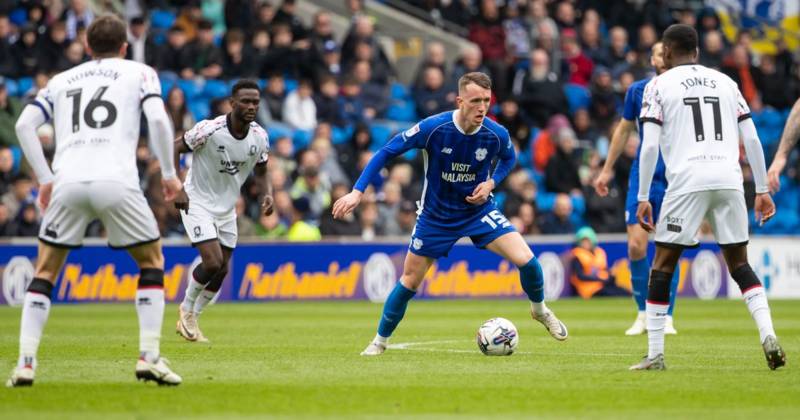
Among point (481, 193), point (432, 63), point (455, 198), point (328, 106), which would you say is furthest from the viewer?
point (432, 63)

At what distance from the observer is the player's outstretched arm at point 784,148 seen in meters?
10.4

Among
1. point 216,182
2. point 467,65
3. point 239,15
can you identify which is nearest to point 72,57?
point 239,15

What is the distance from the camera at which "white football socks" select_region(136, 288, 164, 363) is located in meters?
8.77

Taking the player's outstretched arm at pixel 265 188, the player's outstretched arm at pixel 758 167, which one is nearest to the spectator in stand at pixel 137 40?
the player's outstretched arm at pixel 265 188

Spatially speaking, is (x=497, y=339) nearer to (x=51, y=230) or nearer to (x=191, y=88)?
(x=51, y=230)

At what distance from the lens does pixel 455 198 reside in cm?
1191

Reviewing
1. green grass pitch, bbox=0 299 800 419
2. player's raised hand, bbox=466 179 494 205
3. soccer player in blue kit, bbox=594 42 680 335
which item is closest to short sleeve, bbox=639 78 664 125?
green grass pitch, bbox=0 299 800 419

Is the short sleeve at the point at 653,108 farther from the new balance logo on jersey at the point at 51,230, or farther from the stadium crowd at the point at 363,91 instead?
the stadium crowd at the point at 363,91

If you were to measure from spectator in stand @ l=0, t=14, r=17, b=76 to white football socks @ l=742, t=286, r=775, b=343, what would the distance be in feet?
54.4

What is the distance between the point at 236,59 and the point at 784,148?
1602 cm

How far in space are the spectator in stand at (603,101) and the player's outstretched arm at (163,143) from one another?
19.8m

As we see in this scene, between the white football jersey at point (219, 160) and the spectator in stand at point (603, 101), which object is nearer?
the white football jersey at point (219, 160)

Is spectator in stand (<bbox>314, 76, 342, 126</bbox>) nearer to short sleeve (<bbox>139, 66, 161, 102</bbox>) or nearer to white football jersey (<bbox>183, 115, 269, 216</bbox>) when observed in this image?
white football jersey (<bbox>183, 115, 269, 216</bbox>)

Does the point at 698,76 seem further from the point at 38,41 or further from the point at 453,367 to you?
the point at 38,41
